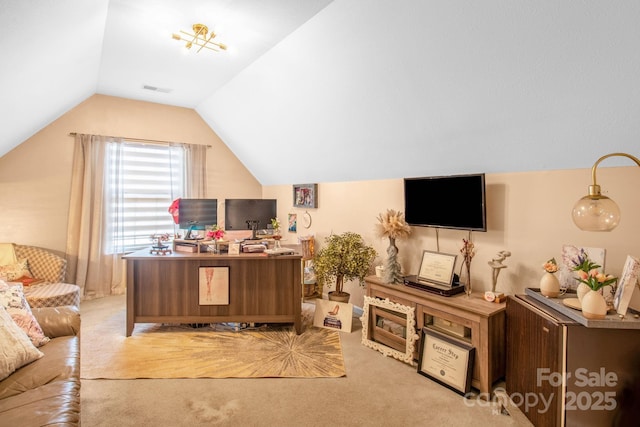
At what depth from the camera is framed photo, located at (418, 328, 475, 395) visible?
2.40 meters

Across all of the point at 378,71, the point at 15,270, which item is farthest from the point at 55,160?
the point at 378,71

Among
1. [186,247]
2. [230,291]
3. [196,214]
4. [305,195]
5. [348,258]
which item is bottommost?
[230,291]

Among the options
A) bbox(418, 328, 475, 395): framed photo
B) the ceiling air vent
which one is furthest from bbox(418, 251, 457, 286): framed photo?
the ceiling air vent

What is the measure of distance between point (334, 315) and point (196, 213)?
184cm

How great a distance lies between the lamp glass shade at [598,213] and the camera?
5.21 feet

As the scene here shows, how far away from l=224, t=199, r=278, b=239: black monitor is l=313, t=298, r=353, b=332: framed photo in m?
1.09

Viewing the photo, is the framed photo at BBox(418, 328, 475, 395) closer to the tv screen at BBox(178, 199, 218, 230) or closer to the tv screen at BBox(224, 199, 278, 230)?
the tv screen at BBox(224, 199, 278, 230)

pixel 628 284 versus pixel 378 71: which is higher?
pixel 378 71

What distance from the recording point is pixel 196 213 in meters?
3.70

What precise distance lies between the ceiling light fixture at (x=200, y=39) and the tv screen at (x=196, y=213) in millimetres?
1525

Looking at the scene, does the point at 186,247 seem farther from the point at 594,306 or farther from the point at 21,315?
the point at 594,306

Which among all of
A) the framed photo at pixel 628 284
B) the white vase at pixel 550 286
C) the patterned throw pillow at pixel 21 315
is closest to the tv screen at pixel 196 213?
the patterned throw pillow at pixel 21 315

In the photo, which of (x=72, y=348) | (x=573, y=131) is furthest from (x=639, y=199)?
(x=72, y=348)

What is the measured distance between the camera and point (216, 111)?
4.95 m
